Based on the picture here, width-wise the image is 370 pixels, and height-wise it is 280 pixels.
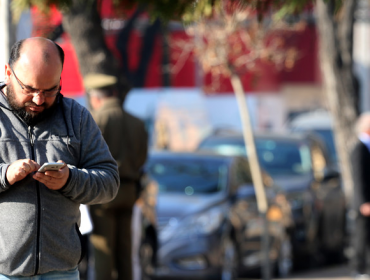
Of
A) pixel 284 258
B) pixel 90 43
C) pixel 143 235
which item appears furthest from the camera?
pixel 284 258

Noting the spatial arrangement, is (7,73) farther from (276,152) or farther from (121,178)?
(276,152)

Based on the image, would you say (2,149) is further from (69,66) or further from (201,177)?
(69,66)

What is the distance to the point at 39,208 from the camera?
3.30 m

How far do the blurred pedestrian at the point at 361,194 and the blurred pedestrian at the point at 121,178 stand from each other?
311cm

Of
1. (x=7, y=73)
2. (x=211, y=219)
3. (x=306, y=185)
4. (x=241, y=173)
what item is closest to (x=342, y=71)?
(x=306, y=185)

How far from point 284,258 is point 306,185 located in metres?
1.32

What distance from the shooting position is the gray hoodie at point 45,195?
10.8ft

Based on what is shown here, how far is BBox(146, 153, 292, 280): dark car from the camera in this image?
8906mm

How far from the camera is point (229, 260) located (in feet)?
30.2

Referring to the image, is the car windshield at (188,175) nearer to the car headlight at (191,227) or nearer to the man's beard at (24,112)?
the car headlight at (191,227)

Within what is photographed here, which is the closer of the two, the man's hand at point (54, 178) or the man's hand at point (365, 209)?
the man's hand at point (54, 178)

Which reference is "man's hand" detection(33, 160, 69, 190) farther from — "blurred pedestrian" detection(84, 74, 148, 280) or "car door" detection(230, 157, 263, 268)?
"car door" detection(230, 157, 263, 268)

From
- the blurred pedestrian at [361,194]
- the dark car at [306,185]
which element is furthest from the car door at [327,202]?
the blurred pedestrian at [361,194]

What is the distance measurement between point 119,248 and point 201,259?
2.01 m
